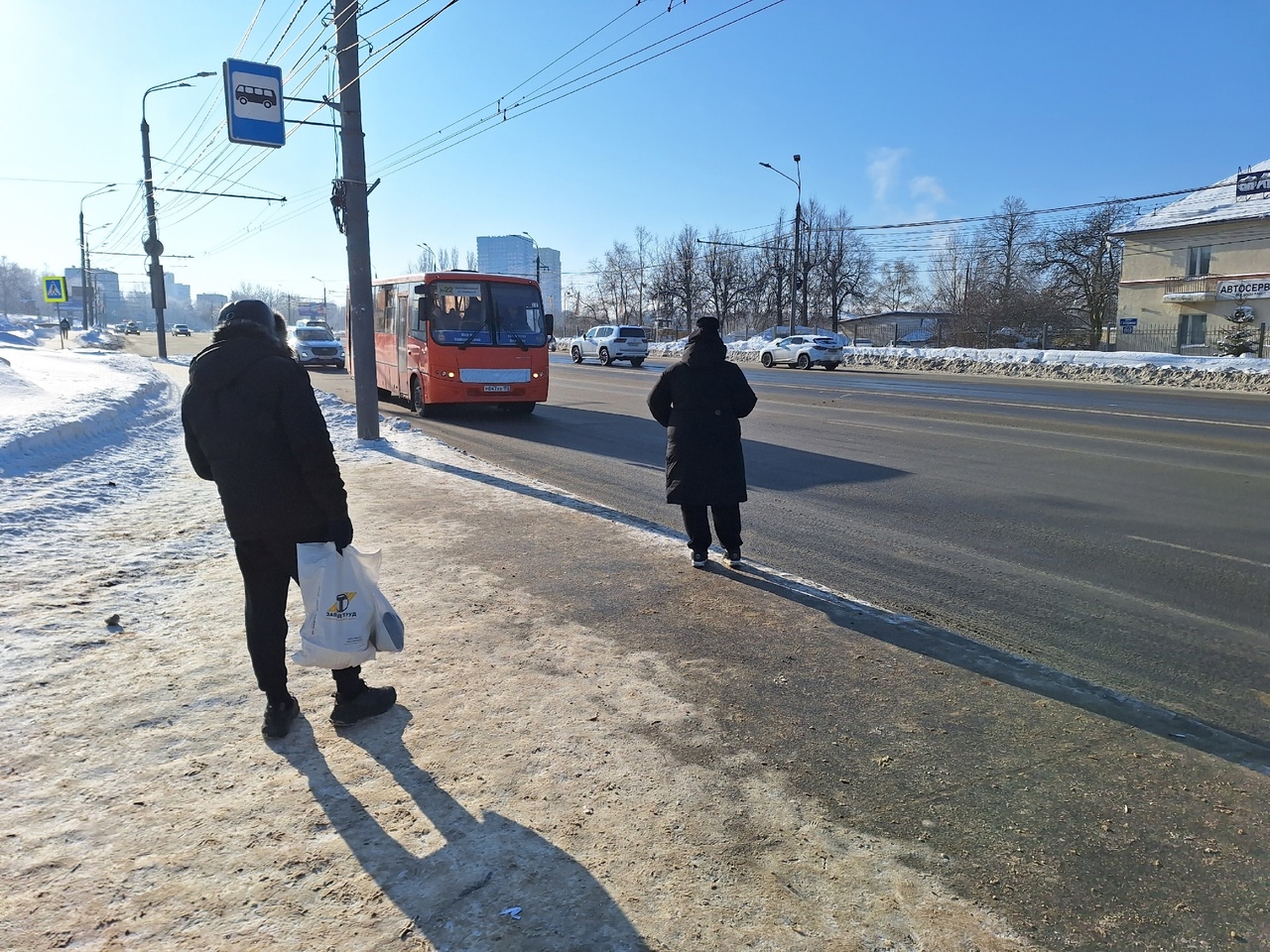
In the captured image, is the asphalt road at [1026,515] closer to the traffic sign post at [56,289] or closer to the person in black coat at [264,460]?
the person in black coat at [264,460]

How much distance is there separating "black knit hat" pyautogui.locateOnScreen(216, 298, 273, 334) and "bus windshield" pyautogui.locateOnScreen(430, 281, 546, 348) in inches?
471

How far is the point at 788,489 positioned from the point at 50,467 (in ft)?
25.9

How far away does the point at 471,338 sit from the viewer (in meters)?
15.2

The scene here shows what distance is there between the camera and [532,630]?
4504 millimetres

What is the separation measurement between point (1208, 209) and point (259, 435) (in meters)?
52.3

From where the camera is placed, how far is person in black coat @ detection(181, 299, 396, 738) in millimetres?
3189

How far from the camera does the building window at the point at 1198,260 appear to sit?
4225cm

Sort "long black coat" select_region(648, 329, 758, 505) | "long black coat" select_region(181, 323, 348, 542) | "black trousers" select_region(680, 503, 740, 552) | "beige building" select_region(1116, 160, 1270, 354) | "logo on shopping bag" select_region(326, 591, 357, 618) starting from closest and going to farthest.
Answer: "long black coat" select_region(181, 323, 348, 542), "logo on shopping bag" select_region(326, 591, 357, 618), "long black coat" select_region(648, 329, 758, 505), "black trousers" select_region(680, 503, 740, 552), "beige building" select_region(1116, 160, 1270, 354)

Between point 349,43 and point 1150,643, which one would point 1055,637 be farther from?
point 349,43

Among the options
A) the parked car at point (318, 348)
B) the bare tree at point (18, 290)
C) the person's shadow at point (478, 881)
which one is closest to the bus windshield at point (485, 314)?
the person's shadow at point (478, 881)

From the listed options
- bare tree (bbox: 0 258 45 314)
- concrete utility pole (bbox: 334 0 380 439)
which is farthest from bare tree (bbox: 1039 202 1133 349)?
bare tree (bbox: 0 258 45 314)

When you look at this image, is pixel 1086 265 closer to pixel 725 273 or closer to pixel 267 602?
pixel 725 273

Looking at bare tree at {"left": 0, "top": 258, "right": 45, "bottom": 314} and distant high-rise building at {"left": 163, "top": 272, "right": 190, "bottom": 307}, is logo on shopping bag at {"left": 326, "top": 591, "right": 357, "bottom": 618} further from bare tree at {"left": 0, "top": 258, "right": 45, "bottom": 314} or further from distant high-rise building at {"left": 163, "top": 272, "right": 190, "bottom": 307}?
distant high-rise building at {"left": 163, "top": 272, "right": 190, "bottom": 307}

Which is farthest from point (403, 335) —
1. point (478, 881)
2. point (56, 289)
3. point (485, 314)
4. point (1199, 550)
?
point (56, 289)
